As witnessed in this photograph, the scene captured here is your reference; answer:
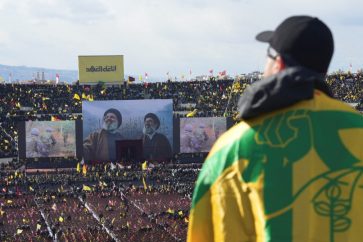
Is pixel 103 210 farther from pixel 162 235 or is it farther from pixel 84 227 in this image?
pixel 162 235

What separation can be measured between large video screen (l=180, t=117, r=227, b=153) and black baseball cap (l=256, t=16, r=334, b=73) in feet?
141

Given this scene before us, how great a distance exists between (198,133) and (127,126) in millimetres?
5099

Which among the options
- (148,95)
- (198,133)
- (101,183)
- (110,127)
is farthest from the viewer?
(148,95)

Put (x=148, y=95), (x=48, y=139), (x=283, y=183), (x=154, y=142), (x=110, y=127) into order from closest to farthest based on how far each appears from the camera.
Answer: (x=283, y=183) → (x=48, y=139) → (x=110, y=127) → (x=154, y=142) → (x=148, y=95)

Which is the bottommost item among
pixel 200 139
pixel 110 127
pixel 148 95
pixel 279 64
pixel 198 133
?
pixel 200 139

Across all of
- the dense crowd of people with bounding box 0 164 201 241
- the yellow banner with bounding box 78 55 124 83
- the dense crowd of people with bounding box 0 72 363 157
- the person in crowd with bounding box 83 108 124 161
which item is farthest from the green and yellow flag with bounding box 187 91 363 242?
the yellow banner with bounding box 78 55 124 83

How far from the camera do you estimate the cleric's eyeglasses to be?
2.53 m

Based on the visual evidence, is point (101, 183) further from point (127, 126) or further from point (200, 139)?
point (200, 139)

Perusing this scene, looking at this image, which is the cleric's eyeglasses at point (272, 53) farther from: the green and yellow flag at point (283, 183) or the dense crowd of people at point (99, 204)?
the dense crowd of people at point (99, 204)

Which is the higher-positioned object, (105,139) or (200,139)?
(105,139)

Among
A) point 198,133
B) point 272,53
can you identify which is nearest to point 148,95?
point 198,133

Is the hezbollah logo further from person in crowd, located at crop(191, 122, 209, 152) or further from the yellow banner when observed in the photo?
the yellow banner

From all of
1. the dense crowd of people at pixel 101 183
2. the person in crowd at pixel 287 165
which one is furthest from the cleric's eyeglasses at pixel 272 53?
the dense crowd of people at pixel 101 183

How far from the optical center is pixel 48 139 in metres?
44.2
